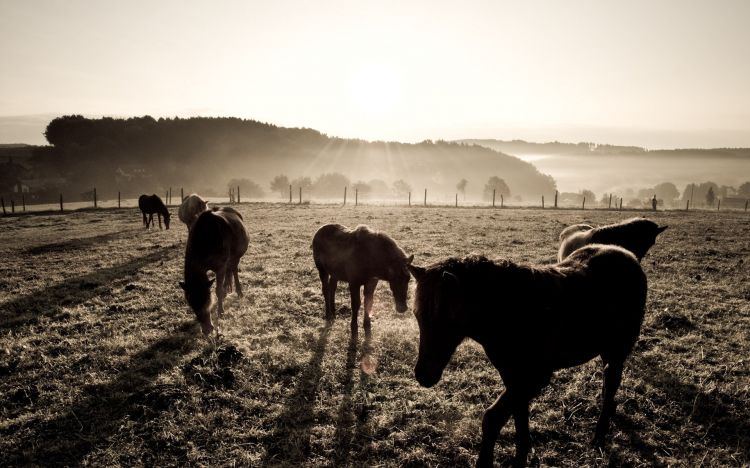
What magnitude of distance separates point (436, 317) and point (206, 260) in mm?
6491

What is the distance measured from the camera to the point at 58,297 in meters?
10.2

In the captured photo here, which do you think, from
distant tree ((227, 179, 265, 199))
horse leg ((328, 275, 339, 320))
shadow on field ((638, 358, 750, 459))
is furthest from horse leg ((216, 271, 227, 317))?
distant tree ((227, 179, 265, 199))

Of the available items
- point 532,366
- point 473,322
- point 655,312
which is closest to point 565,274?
point 532,366

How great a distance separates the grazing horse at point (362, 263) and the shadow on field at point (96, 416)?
3.42 metres

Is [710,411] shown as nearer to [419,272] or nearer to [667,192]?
[419,272]

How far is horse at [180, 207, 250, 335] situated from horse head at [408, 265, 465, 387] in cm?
553

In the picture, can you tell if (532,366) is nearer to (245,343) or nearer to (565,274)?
(565,274)

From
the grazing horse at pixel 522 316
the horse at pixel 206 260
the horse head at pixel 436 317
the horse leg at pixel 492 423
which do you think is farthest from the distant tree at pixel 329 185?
the horse head at pixel 436 317

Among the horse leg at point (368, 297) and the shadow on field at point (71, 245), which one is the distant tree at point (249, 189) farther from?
the horse leg at point (368, 297)

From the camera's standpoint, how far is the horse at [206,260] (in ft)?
24.2

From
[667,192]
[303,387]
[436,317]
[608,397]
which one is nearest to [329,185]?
[303,387]

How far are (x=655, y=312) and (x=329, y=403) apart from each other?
795 centimetres

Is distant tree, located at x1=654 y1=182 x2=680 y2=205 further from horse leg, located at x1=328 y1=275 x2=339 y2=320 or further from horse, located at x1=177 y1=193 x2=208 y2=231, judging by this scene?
horse leg, located at x1=328 y1=275 x2=339 y2=320

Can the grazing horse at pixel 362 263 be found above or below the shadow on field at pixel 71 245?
above
